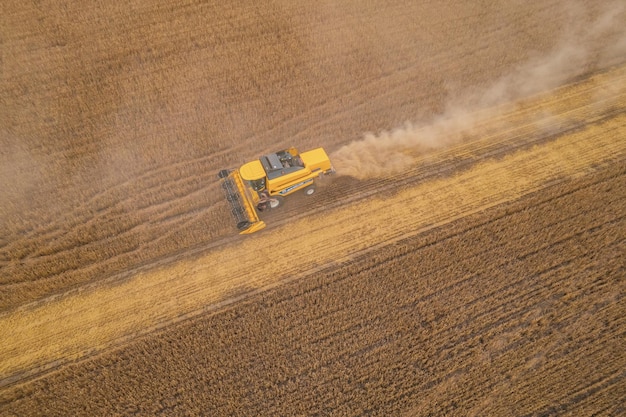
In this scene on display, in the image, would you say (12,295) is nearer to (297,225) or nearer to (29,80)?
(297,225)

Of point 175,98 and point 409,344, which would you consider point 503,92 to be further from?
point 175,98

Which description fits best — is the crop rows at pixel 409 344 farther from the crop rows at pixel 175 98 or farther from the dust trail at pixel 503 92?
the dust trail at pixel 503 92

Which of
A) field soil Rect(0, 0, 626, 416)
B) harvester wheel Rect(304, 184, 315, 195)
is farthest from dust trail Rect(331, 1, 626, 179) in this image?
harvester wheel Rect(304, 184, 315, 195)

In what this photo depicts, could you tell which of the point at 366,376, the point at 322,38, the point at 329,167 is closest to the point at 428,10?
the point at 322,38

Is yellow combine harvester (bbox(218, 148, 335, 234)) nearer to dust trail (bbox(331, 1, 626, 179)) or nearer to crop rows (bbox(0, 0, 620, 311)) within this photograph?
crop rows (bbox(0, 0, 620, 311))

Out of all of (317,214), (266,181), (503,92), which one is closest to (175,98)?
(266,181)

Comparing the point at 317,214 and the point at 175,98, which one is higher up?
the point at 175,98
